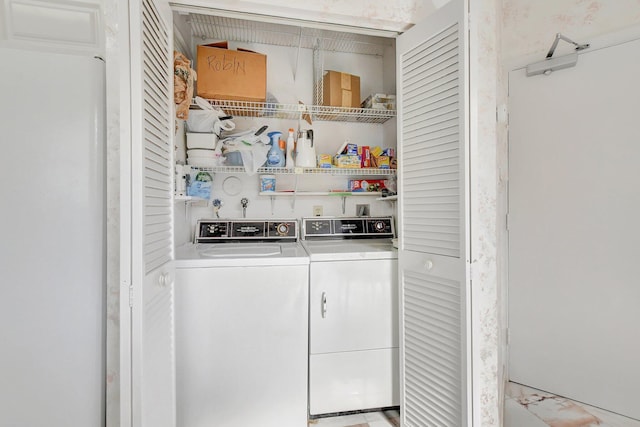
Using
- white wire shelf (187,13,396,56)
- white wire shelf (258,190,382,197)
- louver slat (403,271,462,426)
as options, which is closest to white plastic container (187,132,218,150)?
white wire shelf (258,190,382,197)

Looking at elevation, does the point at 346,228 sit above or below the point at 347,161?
below

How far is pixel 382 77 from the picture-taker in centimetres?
256

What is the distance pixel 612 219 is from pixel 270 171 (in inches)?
84.1

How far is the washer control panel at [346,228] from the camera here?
2.30m

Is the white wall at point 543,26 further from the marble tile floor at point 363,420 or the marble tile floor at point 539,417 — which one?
the marble tile floor at point 363,420

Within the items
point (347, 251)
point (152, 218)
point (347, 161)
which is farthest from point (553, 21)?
point (152, 218)

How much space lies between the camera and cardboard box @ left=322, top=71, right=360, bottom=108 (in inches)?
85.9

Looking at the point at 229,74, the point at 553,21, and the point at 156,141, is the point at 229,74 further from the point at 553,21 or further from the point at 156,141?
the point at 553,21

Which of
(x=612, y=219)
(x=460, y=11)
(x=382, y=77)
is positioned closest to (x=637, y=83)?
(x=612, y=219)

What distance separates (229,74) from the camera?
1.93 metres

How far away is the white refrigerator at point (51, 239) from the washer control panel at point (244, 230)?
0.97m

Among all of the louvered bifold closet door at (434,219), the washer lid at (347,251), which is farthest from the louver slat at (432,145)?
the washer lid at (347,251)

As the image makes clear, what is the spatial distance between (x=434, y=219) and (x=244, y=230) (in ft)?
4.37

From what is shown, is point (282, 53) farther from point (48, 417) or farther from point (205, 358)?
point (48, 417)
